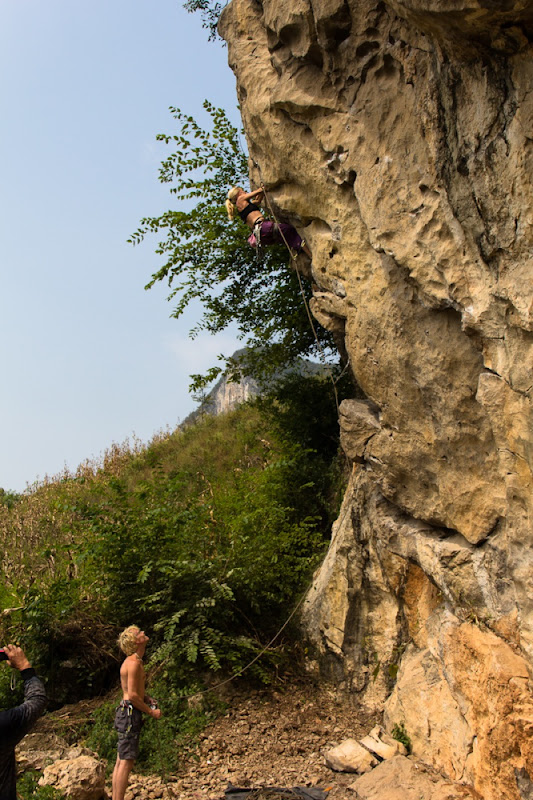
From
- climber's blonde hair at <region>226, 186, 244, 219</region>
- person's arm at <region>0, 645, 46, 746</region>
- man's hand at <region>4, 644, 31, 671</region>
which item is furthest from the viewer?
climber's blonde hair at <region>226, 186, 244, 219</region>

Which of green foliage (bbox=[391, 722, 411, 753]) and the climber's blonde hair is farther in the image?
the climber's blonde hair

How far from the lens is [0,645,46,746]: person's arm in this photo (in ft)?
13.0

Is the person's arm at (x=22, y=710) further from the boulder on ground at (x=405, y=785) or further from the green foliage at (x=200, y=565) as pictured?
the green foliage at (x=200, y=565)

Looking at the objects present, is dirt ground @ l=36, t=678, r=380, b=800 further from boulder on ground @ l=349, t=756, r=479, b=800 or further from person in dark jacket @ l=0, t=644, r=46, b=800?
person in dark jacket @ l=0, t=644, r=46, b=800

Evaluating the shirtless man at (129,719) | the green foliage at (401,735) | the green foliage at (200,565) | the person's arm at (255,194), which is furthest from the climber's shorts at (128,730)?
the person's arm at (255,194)

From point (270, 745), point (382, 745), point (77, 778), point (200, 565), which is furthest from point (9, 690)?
point (382, 745)

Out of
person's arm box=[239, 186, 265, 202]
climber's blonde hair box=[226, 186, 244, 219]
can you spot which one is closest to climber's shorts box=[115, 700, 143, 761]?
person's arm box=[239, 186, 265, 202]

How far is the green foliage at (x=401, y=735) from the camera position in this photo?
18.7 ft

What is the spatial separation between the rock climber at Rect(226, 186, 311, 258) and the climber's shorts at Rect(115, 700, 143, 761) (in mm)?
4932

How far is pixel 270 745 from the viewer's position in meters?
6.48

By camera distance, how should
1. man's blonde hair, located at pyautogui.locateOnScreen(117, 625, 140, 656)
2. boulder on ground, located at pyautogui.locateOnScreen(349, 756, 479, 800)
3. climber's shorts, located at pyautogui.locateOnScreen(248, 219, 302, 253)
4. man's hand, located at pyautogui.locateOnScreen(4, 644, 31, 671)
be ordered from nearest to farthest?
man's hand, located at pyautogui.locateOnScreen(4, 644, 31, 671)
boulder on ground, located at pyautogui.locateOnScreen(349, 756, 479, 800)
man's blonde hair, located at pyautogui.locateOnScreen(117, 625, 140, 656)
climber's shorts, located at pyautogui.locateOnScreen(248, 219, 302, 253)

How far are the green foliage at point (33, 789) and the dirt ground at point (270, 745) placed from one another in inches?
30.3

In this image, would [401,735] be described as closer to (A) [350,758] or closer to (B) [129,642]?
(A) [350,758]

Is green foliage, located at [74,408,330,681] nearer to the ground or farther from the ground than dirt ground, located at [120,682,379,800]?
farther from the ground
